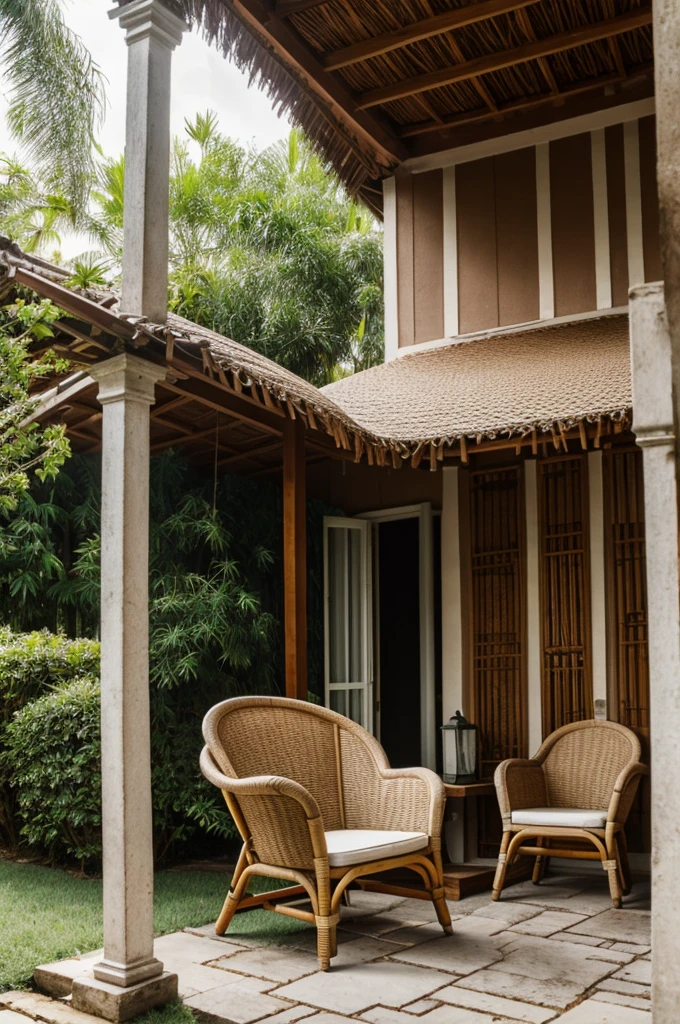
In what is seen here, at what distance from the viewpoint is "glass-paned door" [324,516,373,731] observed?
6141 millimetres

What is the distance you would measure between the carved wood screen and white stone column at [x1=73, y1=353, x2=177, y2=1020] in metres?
2.87

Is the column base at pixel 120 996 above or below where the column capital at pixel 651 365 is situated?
below

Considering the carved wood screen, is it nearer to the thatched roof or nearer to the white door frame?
the thatched roof

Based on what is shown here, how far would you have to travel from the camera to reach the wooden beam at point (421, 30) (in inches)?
205

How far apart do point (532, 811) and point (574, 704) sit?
795 mm

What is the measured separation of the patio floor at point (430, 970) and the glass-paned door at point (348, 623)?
1717 mm

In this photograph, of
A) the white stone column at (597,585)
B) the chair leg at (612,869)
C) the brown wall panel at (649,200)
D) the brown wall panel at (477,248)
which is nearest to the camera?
the chair leg at (612,869)

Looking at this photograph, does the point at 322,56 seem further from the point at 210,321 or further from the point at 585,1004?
the point at 210,321

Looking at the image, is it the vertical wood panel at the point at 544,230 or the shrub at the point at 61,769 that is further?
the vertical wood panel at the point at 544,230

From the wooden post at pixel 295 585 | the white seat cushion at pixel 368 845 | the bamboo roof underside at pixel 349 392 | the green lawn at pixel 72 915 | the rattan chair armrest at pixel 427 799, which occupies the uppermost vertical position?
the bamboo roof underside at pixel 349 392

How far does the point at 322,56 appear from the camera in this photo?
5777 mm

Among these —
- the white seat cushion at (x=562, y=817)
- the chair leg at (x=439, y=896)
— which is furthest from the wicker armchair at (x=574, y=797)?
the chair leg at (x=439, y=896)

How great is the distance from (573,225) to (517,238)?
38 cm

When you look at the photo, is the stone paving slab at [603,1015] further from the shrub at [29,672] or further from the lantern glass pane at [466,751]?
the shrub at [29,672]
